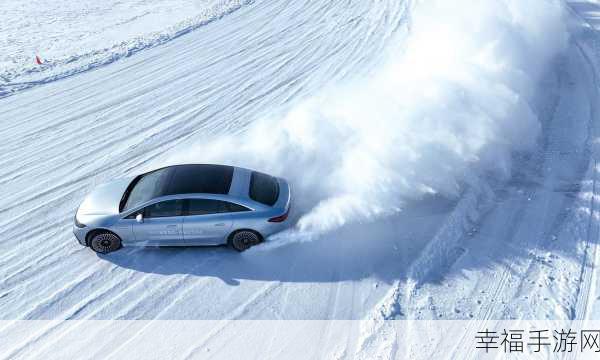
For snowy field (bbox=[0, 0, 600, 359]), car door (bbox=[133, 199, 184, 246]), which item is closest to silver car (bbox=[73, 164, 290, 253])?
car door (bbox=[133, 199, 184, 246])

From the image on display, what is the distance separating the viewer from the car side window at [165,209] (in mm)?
9109

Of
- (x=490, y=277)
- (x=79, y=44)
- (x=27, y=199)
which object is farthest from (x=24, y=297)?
(x=79, y=44)

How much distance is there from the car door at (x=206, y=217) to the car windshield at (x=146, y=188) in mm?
734

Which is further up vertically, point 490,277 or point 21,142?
point 21,142

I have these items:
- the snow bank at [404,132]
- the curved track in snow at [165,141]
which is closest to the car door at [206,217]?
the curved track in snow at [165,141]

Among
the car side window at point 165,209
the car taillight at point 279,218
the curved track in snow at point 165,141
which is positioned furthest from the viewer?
the car taillight at point 279,218

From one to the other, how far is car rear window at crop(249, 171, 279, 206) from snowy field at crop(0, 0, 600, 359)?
2.68 ft

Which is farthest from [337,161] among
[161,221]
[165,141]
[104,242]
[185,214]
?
[104,242]

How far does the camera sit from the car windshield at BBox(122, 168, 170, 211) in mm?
9297

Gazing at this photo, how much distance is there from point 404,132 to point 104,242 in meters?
7.40

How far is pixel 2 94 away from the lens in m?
16.8

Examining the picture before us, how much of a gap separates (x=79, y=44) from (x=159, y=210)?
15728 millimetres

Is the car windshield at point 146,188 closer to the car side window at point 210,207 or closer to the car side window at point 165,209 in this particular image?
the car side window at point 165,209

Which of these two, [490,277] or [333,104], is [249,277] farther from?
[333,104]
